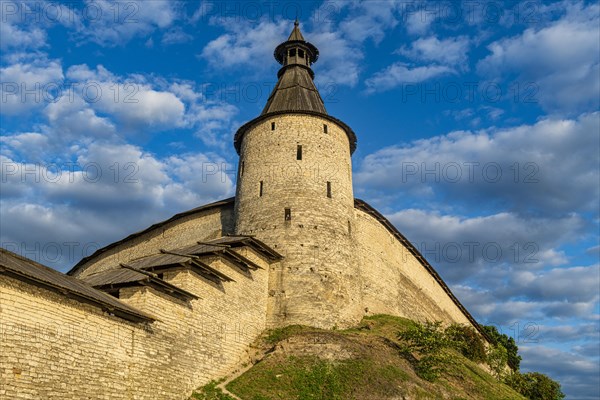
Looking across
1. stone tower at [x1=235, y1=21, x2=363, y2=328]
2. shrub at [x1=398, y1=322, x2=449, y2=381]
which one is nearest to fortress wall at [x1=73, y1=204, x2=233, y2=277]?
stone tower at [x1=235, y1=21, x2=363, y2=328]

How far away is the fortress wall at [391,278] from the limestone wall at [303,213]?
11.2 feet

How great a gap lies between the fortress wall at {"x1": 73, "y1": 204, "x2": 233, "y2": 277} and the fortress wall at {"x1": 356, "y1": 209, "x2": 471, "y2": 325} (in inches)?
301

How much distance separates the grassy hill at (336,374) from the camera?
1880 centimetres

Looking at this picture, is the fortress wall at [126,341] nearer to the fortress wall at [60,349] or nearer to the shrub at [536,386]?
the fortress wall at [60,349]

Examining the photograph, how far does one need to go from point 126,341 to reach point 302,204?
12096 mm

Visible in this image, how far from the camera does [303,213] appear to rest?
26.0m

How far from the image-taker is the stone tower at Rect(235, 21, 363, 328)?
24703 mm

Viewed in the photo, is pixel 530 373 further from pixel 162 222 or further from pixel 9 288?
pixel 9 288

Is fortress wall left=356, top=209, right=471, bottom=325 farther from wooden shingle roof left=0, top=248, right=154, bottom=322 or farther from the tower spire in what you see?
wooden shingle roof left=0, top=248, right=154, bottom=322

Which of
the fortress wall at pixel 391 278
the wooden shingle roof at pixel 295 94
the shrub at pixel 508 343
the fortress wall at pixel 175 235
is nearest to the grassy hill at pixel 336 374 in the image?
the fortress wall at pixel 391 278

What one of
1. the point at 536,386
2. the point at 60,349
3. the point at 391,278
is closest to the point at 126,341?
the point at 60,349

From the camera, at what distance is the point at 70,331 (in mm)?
14125

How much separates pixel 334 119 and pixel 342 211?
17.1 feet

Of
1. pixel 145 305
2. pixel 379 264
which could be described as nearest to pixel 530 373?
pixel 379 264
